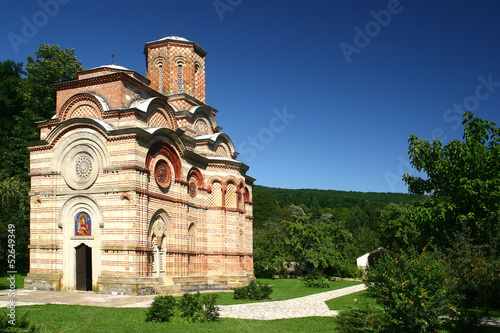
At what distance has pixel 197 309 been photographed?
12.3 metres

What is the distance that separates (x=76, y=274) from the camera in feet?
62.4

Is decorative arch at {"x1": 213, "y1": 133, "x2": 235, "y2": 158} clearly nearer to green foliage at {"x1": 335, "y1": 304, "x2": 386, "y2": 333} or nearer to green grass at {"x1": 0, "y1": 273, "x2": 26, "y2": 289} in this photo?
green grass at {"x1": 0, "y1": 273, "x2": 26, "y2": 289}

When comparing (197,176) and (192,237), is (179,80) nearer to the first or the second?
(197,176)

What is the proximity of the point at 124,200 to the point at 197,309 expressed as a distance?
7.41 metres

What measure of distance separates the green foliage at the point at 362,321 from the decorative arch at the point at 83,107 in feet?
45.3

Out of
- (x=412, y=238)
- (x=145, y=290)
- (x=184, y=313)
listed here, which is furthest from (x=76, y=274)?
(x=412, y=238)

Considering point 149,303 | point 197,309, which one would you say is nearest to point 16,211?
point 149,303

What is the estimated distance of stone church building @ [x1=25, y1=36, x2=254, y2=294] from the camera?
18.2 m

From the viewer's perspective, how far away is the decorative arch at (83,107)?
1992 cm

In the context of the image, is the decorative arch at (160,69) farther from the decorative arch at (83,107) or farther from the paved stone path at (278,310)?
the paved stone path at (278,310)

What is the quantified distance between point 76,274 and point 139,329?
9.61 meters

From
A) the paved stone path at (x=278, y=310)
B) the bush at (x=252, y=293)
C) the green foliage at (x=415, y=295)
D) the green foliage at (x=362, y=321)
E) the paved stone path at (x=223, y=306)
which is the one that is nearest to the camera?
the green foliage at (x=415, y=295)

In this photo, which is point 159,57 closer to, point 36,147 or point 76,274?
point 36,147

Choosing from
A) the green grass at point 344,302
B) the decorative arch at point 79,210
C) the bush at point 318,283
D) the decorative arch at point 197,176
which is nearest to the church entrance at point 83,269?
the decorative arch at point 79,210
